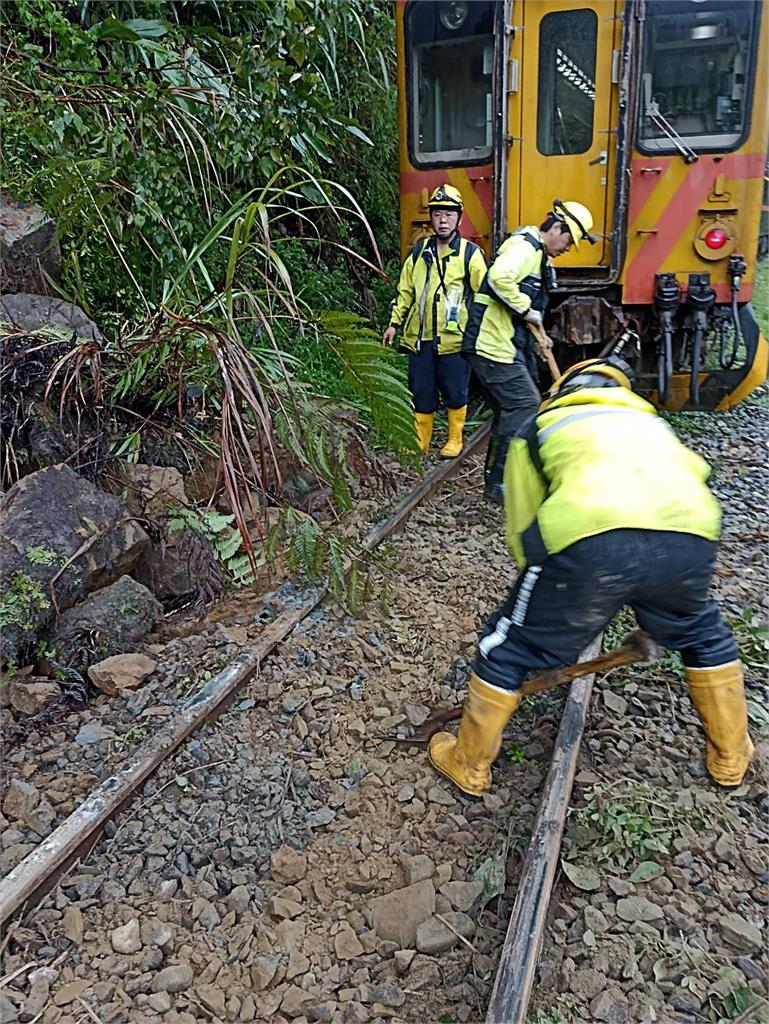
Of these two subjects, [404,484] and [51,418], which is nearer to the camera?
[51,418]

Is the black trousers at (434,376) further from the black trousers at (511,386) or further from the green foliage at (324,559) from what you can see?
the green foliage at (324,559)

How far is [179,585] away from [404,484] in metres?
1.86

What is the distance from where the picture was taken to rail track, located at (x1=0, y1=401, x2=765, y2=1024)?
2030 millimetres

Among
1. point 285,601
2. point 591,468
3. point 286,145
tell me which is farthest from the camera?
point 286,145

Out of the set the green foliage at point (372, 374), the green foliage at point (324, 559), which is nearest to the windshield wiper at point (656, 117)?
the green foliage at point (372, 374)

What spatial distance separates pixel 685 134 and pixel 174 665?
15.4 feet

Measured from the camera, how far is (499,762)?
2906 mm

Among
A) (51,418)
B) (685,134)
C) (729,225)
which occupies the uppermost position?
(685,134)

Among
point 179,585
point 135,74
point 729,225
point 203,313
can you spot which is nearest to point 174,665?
point 179,585

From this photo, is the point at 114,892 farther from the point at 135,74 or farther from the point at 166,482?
the point at 135,74

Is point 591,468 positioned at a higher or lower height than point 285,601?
higher

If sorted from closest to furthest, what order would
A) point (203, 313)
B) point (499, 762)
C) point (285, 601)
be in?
1. point (499, 762)
2. point (285, 601)
3. point (203, 313)

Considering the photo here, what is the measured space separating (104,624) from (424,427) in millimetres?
2998

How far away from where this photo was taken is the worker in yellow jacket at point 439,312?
531 centimetres
